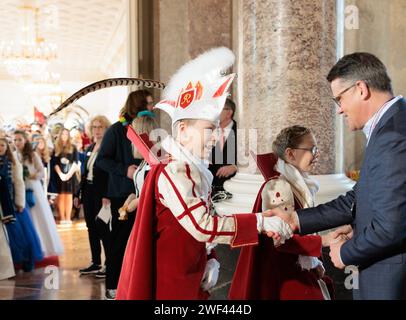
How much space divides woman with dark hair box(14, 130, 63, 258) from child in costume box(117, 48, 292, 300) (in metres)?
5.14

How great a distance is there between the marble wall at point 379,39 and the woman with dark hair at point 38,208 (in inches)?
141

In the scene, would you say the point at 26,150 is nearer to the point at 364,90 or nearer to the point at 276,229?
the point at 276,229

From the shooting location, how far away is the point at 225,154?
492cm

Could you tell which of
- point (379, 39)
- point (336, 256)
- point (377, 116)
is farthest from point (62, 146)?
point (377, 116)

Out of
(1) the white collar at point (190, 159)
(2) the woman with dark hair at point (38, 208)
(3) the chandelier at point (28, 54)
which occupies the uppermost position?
(3) the chandelier at point (28, 54)

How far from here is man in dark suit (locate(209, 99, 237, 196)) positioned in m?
4.83

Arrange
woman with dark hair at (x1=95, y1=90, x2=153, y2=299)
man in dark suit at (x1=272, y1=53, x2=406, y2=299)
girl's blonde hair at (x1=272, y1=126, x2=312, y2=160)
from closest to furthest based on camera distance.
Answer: man in dark suit at (x1=272, y1=53, x2=406, y2=299) → girl's blonde hair at (x1=272, y1=126, x2=312, y2=160) → woman with dark hair at (x1=95, y1=90, x2=153, y2=299)

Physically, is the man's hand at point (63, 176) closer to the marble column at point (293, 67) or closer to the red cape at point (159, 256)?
the marble column at point (293, 67)

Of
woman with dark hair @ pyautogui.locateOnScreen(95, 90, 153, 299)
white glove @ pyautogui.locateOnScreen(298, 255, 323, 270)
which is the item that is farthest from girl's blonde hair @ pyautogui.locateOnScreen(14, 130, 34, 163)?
white glove @ pyautogui.locateOnScreen(298, 255, 323, 270)

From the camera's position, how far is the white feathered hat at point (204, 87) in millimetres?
2377

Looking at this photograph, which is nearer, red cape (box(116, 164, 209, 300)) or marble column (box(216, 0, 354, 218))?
red cape (box(116, 164, 209, 300))

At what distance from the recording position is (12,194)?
21.4ft

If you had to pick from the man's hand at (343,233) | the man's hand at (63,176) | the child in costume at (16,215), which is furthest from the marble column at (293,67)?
the man's hand at (63,176)

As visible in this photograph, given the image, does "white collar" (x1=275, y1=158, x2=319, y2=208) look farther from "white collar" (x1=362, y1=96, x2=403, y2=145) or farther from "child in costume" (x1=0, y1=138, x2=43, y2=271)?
"child in costume" (x1=0, y1=138, x2=43, y2=271)
